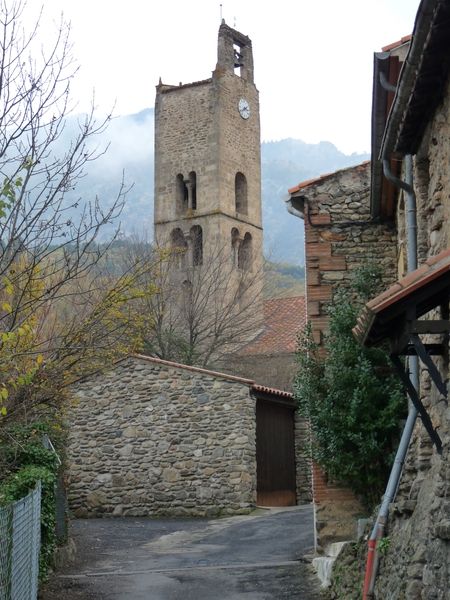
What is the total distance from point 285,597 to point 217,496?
9749 mm

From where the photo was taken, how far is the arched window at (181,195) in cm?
4756

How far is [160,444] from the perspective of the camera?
71.4ft

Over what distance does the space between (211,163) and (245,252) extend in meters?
4.96

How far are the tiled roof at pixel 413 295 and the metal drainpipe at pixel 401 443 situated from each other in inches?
77.7

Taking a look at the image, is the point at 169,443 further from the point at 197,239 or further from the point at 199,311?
the point at 197,239

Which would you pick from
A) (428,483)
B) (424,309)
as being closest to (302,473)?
(428,483)

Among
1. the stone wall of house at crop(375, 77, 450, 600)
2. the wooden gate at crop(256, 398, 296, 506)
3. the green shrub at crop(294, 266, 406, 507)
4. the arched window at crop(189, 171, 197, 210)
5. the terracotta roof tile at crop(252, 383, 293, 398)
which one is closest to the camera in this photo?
the stone wall of house at crop(375, 77, 450, 600)

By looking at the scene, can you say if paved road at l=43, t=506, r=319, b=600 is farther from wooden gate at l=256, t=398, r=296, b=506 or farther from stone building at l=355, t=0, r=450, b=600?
stone building at l=355, t=0, r=450, b=600

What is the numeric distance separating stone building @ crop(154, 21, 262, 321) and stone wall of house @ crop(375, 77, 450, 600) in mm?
35191

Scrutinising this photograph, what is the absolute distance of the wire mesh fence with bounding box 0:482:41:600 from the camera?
27.6ft

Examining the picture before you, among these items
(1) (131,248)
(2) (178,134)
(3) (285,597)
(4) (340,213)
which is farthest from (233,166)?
(3) (285,597)

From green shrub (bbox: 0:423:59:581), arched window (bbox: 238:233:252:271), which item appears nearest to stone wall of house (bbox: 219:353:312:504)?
arched window (bbox: 238:233:252:271)

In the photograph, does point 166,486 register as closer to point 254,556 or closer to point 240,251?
point 254,556

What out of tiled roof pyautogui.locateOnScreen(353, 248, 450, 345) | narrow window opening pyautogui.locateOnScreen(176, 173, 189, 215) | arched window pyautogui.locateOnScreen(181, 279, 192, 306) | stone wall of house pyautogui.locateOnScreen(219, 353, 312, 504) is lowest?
tiled roof pyautogui.locateOnScreen(353, 248, 450, 345)
